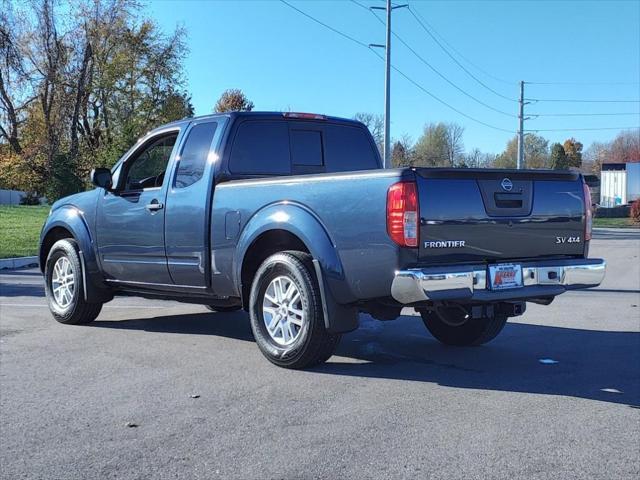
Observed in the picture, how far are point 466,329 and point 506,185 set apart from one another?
2005mm

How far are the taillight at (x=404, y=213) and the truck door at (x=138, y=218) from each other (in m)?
2.83

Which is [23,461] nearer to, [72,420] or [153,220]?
[72,420]

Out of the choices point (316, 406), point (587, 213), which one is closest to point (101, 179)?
point (316, 406)

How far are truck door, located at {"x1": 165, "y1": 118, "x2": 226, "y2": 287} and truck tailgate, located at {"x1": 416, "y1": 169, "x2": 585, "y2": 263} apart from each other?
233 centimetres

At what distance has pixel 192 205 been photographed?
254 inches

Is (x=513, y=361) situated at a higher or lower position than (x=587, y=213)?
lower

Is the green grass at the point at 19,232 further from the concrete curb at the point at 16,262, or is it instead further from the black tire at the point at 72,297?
the black tire at the point at 72,297

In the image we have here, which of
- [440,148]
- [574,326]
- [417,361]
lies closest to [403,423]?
[417,361]

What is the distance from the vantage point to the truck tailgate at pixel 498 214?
4941 millimetres

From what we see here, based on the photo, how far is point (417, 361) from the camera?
245 inches

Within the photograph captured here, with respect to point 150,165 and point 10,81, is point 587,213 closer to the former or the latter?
point 150,165

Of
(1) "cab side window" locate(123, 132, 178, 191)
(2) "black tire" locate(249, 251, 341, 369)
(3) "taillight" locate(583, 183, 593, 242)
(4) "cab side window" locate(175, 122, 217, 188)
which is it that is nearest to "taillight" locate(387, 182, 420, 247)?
(2) "black tire" locate(249, 251, 341, 369)

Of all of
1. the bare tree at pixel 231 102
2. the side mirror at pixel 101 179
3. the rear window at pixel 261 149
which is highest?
the bare tree at pixel 231 102

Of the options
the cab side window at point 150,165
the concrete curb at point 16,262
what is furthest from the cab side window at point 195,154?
the concrete curb at point 16,262
